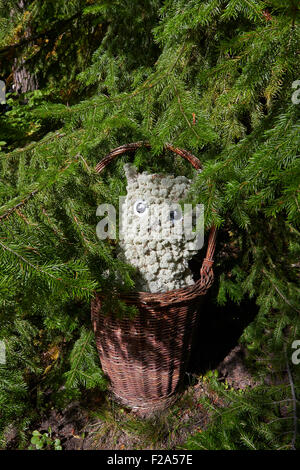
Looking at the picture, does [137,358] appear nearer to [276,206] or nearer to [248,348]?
[248,348]

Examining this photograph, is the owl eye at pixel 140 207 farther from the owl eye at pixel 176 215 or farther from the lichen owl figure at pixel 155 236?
the owl eye at pixel 176 215

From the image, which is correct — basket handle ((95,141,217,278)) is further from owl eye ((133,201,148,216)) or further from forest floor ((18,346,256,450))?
forest floor ((18,346,256,450))

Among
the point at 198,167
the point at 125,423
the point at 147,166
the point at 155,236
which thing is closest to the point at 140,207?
the point at 155,236

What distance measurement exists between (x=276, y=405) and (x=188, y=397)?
64cm

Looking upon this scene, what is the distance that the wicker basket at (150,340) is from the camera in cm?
158

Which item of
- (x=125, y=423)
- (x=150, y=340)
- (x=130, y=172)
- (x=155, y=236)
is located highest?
(x=130, y=172)

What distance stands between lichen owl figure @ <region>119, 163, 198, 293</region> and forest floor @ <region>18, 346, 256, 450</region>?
76 cm

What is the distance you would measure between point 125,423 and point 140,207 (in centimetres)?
126

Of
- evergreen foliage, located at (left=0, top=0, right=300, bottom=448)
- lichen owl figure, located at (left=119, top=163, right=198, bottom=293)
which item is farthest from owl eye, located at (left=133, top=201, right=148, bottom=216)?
evergreen foliage, located at (left=0, top=0, right=300, bottom=448)

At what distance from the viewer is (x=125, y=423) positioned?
1.96m

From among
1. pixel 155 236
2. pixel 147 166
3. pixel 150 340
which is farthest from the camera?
pixel 147 166

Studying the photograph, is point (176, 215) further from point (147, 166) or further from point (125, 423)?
point (125, 423)

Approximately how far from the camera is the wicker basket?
5.19 ft

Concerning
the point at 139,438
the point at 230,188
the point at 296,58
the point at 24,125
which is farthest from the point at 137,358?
the point at 24,125
